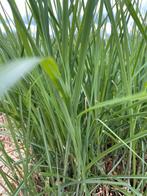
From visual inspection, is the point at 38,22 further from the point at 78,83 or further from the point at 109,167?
the point at 109,167

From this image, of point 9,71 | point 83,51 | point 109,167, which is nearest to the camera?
point 9,71

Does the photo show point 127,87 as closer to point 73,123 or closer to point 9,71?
point 73,123

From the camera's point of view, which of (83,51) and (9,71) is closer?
(9,71)

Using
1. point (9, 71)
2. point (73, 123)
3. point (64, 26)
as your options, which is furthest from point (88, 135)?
point (9, 71)

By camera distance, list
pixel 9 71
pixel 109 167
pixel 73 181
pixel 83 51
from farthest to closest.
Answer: pixel 109 167 → pixel 73 181 → pixel 83 51 → pixel 9 71

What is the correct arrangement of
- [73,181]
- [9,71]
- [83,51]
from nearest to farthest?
[9,71]
[83,51]
[73,181]

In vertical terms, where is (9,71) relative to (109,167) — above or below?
above

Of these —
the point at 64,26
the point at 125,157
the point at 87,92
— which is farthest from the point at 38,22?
the point at 125,157

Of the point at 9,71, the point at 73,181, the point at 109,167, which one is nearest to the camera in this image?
the point at 9,71
